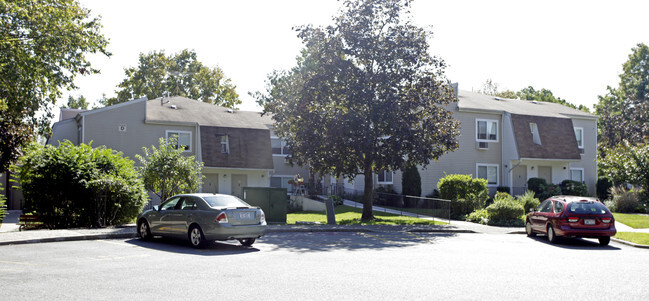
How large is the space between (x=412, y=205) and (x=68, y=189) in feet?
55.5

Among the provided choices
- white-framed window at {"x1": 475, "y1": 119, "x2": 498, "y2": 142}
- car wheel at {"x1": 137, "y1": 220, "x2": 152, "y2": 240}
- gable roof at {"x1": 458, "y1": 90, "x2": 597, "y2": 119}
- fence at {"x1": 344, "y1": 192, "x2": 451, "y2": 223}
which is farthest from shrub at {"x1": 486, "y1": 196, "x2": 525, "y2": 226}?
car wheel at {"x1": 137, "y1": 220, "x2": 152, "y2": 240}

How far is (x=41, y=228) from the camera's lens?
1958cm

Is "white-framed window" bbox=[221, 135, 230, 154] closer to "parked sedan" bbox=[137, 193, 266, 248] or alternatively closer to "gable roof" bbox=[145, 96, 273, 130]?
"gable roof" bbox=[145, 96, 273, 130]

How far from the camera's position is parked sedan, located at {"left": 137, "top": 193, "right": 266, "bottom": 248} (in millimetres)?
13945

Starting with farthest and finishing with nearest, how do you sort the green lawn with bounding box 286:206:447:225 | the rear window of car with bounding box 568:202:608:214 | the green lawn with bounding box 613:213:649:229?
the green lawn with bounding box 286:206:447:225
the green lawn with bounding box 613:213:649:229
the rear window of car with bounding box 568:202:608:214

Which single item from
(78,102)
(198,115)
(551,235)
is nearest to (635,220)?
(551,235)

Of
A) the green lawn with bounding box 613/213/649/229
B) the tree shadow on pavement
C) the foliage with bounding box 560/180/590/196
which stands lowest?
the green lawn with bounding box 613/213/649/229

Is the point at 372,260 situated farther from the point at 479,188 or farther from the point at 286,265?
the point at 479,188

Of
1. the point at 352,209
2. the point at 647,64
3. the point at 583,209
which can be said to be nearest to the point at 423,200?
the point at 352,209

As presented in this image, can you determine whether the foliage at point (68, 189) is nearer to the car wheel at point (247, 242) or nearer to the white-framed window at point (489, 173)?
the car wheel at point (247, 242)

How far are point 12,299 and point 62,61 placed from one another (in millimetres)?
17359

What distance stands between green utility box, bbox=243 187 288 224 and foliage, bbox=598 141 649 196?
19727 mm

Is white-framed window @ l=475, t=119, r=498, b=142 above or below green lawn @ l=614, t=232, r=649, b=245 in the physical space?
above

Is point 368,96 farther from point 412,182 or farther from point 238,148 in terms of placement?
point 238,148
